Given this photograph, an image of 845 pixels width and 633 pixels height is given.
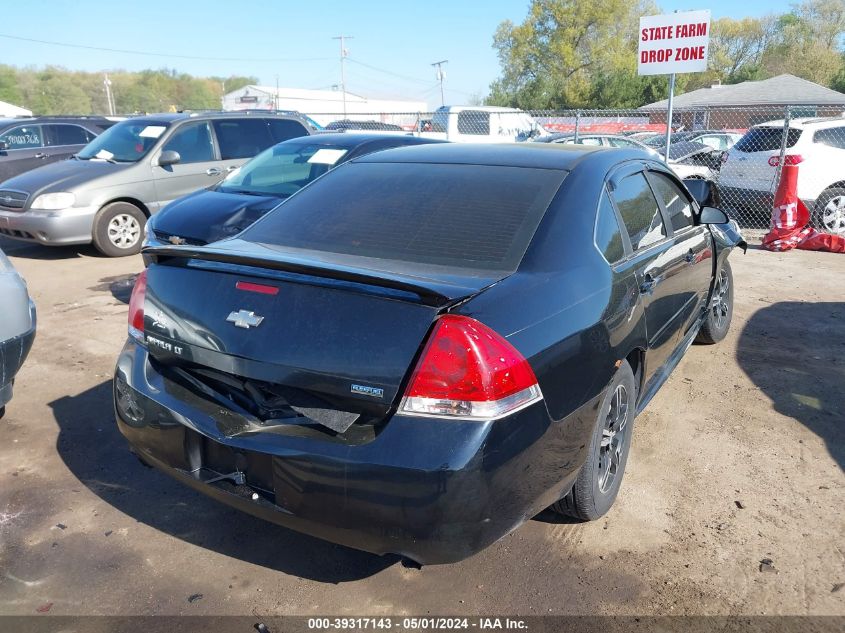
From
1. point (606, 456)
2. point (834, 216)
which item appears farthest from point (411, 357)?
point (834, 216)

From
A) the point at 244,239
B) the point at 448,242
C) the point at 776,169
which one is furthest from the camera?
the point at 776,169

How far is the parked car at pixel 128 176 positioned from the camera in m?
8.34

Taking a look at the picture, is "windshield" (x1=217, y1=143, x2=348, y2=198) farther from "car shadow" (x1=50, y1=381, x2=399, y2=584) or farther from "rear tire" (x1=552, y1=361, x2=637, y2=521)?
"rear tire" (x1=552, y1=361, x2=637, y2=521)

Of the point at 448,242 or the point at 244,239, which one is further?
the point at 244,239

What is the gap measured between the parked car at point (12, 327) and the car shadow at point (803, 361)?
442 cm

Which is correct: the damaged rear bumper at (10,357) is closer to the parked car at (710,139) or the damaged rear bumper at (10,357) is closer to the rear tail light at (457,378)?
the rear tail light at (457,378)

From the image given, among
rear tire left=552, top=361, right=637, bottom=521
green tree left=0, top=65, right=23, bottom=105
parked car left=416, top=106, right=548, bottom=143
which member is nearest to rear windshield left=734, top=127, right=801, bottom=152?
rear tire left=552, top=361, right=637, bottom=521

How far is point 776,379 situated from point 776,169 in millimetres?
7277

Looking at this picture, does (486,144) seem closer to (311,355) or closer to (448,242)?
(448,242)

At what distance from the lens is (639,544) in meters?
2.96

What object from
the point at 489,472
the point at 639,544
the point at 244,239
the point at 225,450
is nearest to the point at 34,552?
the point at 225,450

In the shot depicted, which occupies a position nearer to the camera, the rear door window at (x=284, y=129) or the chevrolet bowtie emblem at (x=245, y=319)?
the chevrolet bowtie emblem at (x=245, y=319)

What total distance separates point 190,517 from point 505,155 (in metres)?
2.32

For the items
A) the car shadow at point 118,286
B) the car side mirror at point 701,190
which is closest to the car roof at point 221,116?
the car shadow at point 118,286
